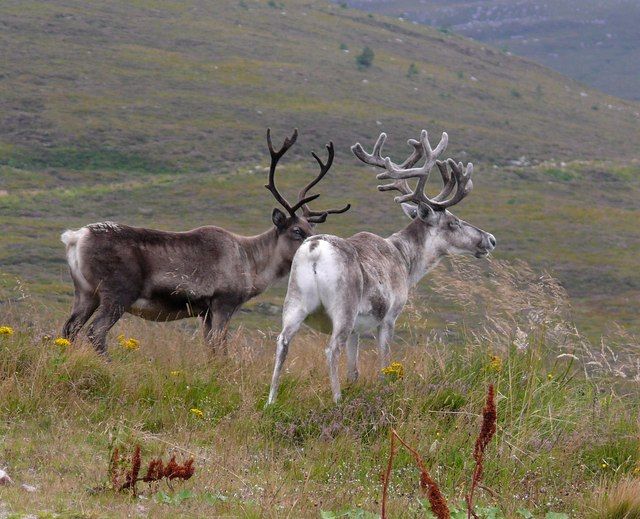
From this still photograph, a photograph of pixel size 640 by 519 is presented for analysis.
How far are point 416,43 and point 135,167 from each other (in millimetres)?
46957

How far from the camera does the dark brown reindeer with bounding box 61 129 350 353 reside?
11000mm

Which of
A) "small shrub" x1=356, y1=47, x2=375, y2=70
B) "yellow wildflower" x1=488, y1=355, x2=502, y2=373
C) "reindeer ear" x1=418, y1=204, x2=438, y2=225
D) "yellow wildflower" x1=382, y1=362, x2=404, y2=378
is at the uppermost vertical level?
"reindeer ear" x1=418, y1=204, x2=438, y2=225

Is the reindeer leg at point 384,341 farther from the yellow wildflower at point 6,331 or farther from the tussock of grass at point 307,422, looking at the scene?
the yellow wildflower at point 6,331

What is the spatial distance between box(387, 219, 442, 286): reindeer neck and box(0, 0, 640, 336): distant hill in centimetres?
1401

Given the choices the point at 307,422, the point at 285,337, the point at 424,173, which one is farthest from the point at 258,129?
the point at 307,422

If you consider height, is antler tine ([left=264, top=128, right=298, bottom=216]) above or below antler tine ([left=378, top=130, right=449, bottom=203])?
below

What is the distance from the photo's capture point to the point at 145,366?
9.14 metres

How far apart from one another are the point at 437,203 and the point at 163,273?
275cm

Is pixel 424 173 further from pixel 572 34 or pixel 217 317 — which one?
pixel 572 34

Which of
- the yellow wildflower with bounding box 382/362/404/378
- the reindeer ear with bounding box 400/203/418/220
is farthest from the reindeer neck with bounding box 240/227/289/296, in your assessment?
the yellow wildflower with bounding box 382/362/404/378

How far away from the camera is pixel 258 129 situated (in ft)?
180

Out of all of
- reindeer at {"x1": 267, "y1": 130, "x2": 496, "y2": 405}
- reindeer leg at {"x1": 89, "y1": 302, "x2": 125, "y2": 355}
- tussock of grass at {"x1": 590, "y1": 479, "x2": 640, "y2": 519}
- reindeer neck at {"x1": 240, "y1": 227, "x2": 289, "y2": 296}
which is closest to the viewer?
tussock of grass at {"x1": 590, "y1": 479, "x2": 640, "y2": 519}

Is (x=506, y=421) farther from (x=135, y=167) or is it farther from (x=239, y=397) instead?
(x=135, y=167)

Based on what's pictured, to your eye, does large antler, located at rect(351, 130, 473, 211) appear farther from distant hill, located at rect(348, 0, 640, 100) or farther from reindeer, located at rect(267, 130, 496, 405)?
distant hill, located at rect(348, 0, 640, 100)
